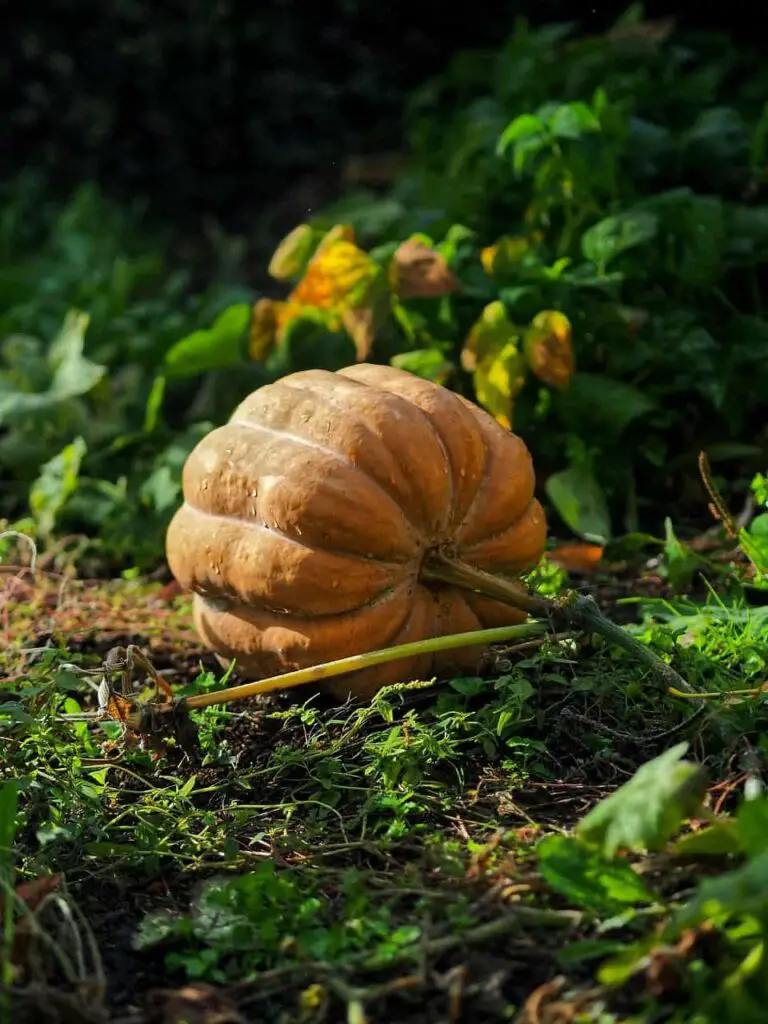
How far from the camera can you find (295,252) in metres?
3.94

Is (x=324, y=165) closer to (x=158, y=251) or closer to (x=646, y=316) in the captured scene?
(x=158, y=251)

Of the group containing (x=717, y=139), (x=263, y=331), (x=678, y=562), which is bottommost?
(x=678, y=562)

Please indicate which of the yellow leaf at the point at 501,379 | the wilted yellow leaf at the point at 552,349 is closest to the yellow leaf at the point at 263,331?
the yellow leaf at the point at 501,379

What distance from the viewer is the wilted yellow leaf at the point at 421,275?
355 cm

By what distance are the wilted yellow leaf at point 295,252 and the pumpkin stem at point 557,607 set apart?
5.51 ft

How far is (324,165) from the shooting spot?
6.33 m

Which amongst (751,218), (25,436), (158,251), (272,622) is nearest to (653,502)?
(751,218)

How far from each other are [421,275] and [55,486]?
1.28 meters

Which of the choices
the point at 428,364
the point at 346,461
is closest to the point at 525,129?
the point at 428,364

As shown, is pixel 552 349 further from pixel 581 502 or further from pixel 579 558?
pixel 579 558

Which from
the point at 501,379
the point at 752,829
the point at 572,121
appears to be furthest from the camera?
the point at 572,121

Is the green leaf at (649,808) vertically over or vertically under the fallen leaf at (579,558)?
over

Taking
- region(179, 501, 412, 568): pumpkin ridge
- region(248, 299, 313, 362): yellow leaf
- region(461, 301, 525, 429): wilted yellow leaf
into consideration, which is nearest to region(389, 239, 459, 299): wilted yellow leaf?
region(461, 301, 525, 429): wilted yellow leaf

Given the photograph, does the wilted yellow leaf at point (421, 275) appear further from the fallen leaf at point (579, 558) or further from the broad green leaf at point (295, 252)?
the fallen leaf at point (579, 558)
